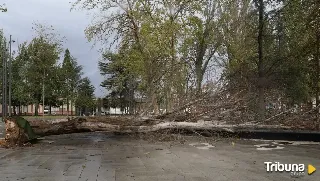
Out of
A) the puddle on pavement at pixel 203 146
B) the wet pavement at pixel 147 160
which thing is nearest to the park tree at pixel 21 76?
the wet pavement at pixel 147 160

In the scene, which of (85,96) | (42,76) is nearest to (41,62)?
(42,76)

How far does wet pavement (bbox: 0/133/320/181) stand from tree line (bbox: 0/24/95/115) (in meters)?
30.7

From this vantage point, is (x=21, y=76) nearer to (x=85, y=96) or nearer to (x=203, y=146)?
(x=85, y=96)

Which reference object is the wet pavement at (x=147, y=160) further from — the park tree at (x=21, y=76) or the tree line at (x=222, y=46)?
the park tree at (x=21, y=76)

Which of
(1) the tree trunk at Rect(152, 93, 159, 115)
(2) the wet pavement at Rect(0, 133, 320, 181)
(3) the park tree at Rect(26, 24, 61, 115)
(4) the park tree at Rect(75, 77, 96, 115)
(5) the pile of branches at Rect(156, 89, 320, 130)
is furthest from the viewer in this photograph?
(4) the park tree at Rect(75, 77, 96, 115)

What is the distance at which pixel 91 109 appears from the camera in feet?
218

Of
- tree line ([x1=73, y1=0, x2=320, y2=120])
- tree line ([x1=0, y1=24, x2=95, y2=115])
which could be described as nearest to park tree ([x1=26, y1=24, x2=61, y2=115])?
tree line ([x1=0, y1=24, x2=95, y2=115])

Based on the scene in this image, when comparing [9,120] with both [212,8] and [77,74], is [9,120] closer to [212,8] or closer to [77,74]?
[212,8]

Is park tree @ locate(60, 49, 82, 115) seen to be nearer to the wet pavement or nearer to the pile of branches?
the pile of branches

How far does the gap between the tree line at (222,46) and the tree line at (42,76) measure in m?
17.3

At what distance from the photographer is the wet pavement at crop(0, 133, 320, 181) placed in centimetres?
734

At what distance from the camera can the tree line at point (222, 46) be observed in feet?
50.1

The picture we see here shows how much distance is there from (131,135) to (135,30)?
1071cm

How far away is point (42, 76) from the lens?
150ft
